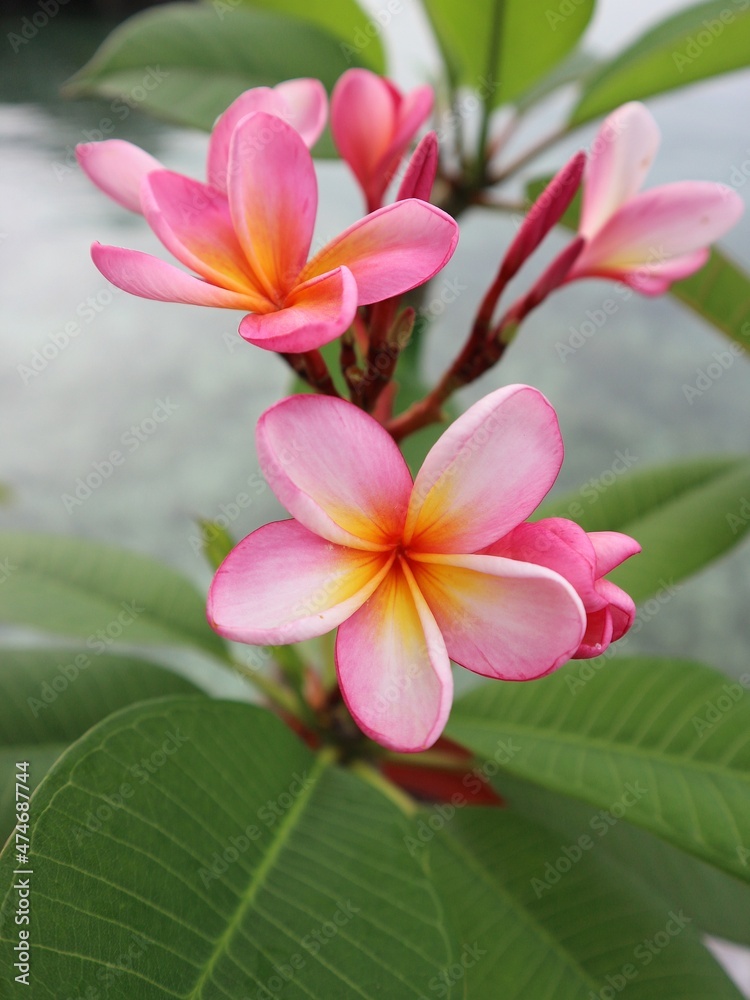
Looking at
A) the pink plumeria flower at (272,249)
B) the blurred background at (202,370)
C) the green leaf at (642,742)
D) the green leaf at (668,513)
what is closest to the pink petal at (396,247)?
the pink plumeria flower at (272,249)

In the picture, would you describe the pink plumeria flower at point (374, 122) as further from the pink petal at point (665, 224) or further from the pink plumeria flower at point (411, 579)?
the pink plumeria flower at point (411, 579)

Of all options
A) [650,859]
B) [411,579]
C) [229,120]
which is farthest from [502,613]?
[650,859]

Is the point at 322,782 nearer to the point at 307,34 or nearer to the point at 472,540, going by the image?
the point at 472,540

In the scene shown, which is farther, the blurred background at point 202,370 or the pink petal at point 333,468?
the blurred background at point 202,370

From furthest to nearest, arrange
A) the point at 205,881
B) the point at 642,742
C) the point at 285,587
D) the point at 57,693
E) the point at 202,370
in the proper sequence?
the point at 202,370, the point at 57,693, the point at 642,742, the point at 205,881, the point at 285,587

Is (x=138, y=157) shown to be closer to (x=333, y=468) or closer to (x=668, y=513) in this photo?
(x=333, y=468)

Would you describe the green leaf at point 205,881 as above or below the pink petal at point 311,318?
below
